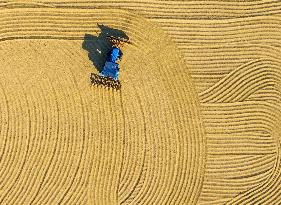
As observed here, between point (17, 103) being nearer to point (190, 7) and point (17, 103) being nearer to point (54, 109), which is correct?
point (54, 109)

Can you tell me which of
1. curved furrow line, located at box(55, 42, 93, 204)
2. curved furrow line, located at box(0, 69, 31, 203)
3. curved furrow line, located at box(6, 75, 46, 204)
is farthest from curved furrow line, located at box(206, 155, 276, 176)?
curved furrow line, located at box(0, 69, 31, 203)

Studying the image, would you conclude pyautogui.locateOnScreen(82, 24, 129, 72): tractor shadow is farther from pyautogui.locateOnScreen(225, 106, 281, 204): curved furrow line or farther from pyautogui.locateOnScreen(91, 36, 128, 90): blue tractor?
pyautogui.locateOnScreen(225, 106, 281, 204): curved furrow line

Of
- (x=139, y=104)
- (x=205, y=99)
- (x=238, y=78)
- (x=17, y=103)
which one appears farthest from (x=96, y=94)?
(x=238, y=78)

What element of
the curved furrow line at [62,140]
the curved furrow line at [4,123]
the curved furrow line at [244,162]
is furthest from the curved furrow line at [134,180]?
the curved furrow line at [4,123]

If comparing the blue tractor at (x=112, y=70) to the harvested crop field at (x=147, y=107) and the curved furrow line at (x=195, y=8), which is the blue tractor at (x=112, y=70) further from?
the curved furrow line at (x=195, y=8)

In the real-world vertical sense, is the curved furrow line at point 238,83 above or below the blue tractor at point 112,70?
below
